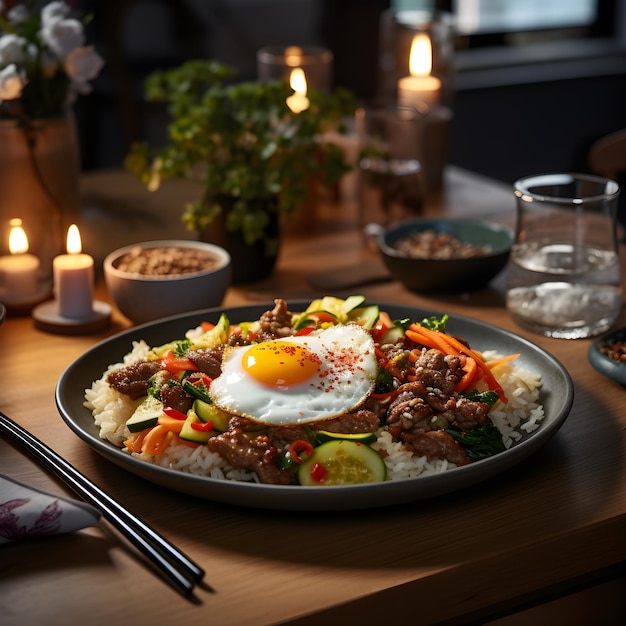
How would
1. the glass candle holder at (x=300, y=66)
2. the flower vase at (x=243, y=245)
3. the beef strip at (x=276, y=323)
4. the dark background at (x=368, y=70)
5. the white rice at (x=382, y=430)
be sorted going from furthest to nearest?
the dark background at (x=368, y=70)
the glass candle holder at (x=300, y=66)
the flower vase at (x=243, y=245)
the beef strip at (x=276, y=323)
the white rice at (x=382, y=430)

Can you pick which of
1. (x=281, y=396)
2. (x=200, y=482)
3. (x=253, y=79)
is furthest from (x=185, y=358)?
(x=253, y=79)

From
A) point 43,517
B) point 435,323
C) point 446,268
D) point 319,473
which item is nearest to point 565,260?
point 446,268

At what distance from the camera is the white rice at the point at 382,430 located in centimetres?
143

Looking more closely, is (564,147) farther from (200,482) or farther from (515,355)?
(200,482)

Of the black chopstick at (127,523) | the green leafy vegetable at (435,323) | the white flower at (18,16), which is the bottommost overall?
the black chopstick at (127,523)

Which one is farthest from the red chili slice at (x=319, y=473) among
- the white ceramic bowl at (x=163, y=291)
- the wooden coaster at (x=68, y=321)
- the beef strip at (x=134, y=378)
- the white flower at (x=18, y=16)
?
the white flower at (x=18, y=16)

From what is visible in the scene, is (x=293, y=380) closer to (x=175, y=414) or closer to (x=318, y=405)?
(x=318, y=405)

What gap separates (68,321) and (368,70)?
3075mm

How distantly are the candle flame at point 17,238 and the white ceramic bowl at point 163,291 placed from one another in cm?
23

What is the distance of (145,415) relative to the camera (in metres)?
1.53

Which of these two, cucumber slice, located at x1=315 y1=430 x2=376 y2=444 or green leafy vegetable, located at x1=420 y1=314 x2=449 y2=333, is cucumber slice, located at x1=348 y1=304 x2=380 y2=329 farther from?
cucumber slice, located at x1=315 y1=430 x2=376 y2=444

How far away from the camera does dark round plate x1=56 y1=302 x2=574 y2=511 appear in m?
1.32

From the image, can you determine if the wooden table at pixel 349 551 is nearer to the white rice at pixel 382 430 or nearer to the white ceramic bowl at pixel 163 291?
the white rice at pixel 382 430

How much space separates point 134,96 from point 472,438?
299cm
